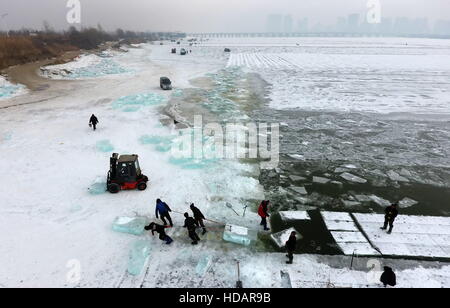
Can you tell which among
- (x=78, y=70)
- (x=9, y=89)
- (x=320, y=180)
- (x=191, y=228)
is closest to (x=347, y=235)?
Result: (x=320, y=180)

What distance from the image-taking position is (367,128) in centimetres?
2025

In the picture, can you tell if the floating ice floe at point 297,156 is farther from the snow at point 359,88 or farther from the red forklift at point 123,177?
the snow at point 359,88

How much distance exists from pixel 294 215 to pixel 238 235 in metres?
2.60

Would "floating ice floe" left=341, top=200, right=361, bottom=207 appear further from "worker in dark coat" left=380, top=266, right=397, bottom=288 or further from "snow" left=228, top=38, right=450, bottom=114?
"snow" left=228, top=38, right=450, bottom=114

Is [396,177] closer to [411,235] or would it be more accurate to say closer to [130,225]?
[411,235]

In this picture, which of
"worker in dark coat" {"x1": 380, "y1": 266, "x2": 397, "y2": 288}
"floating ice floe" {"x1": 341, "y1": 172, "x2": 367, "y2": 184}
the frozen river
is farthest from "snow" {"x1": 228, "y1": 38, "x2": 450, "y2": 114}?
"worker in dark coat" {"x1": 380, "y1": 266, "x2": 397, "y2": 288}

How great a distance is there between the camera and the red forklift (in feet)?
39.9

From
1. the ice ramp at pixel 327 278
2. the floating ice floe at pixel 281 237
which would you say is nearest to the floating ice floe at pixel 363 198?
the floating ice floe at pixel 281 237

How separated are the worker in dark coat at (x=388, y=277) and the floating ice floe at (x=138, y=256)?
6.53m

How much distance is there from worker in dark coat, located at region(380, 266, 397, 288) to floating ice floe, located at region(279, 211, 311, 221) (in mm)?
3429

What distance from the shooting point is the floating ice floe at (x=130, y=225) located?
10.0 meters

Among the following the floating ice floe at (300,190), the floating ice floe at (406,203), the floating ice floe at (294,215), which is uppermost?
the floating ice floe at (300,190)
